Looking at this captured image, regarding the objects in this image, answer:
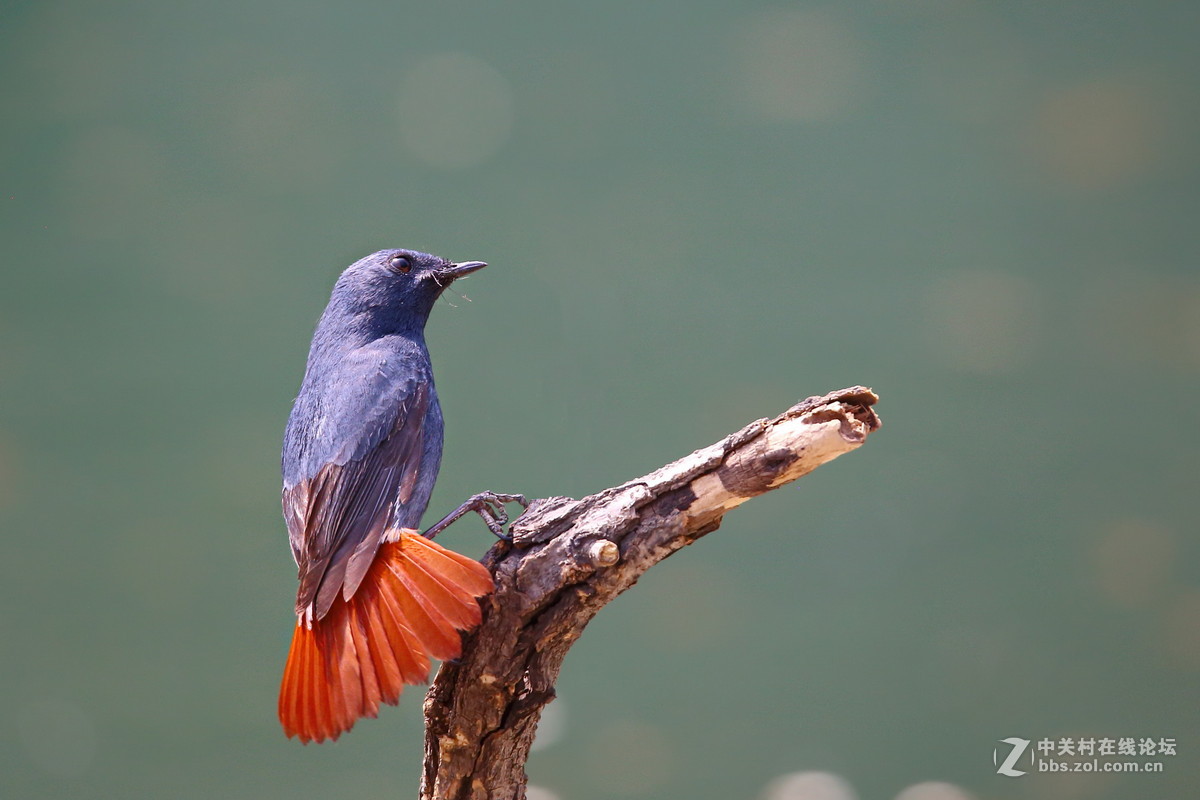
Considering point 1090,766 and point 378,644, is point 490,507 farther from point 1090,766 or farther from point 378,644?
point 1090,766

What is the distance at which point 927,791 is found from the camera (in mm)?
3859

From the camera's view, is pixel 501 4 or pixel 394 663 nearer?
pixel 394 663

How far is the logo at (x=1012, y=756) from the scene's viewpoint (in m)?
3.80

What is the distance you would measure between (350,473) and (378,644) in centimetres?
44

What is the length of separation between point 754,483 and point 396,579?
756 mm

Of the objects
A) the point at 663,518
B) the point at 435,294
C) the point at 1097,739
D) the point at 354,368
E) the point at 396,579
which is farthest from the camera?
the point at 1097,739

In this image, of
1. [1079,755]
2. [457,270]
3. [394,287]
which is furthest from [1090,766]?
[394,287]

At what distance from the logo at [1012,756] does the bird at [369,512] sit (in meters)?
2.46

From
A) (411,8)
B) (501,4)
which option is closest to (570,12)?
(501,4)

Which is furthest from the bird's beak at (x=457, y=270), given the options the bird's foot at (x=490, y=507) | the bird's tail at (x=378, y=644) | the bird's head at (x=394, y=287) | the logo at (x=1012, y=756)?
the logo at (x=1012, y=756)

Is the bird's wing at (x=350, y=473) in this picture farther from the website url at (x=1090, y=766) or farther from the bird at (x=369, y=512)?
the website url at (x=1090, y=766)

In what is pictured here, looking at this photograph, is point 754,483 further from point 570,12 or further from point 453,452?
point 570,12

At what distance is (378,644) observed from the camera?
2.08 meters

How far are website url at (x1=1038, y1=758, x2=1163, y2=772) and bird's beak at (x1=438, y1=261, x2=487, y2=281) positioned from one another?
2698 mm
